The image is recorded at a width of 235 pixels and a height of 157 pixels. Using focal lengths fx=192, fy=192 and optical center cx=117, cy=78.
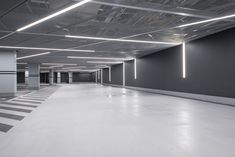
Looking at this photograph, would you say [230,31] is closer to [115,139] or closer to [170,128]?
[170,128]

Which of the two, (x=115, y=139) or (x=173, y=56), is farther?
(x=173, y=56)

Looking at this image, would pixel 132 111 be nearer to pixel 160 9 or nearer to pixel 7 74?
pixel 160 9

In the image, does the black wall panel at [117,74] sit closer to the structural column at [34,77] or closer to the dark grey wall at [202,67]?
the dark grey wall at [202,67]

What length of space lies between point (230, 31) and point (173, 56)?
444 centimetres

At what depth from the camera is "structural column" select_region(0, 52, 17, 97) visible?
12.4m

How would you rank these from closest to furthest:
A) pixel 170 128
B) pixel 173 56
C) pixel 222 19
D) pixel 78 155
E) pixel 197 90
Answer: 1. pixel 78 155
2. pixel 170 128
3. pixel 222 19
4. pixel 197 90
5. pixel 173 56

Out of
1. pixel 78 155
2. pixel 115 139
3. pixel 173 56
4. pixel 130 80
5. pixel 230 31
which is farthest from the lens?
pixel 130 80

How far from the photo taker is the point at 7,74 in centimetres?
1255

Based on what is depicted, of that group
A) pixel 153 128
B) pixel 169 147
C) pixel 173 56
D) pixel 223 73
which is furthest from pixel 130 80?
pixel 169 147

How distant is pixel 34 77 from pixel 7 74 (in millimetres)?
9047

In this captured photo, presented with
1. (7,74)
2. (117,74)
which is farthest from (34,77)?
(117,74)

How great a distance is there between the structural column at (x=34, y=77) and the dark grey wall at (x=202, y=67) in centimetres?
1319

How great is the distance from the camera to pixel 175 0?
4.64 metres

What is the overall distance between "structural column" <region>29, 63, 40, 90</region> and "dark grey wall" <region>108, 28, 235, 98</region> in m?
13.2
